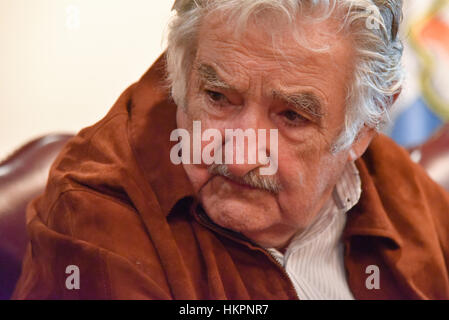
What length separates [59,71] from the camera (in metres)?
1.35

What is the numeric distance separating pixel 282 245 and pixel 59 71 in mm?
678

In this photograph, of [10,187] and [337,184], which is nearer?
[10,187]

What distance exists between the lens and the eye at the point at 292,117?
1.29 m

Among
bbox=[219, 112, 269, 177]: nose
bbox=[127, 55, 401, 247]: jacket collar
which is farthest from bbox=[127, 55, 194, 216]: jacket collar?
bbox=[219, 112, 269, 177]: nose

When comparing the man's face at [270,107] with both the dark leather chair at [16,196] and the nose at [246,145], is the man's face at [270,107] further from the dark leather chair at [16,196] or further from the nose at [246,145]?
the dark leather chair at [16,196]

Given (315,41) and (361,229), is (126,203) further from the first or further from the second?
(361,229)

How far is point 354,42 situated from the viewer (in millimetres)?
1271

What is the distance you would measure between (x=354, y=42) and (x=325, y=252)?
1.87 feet

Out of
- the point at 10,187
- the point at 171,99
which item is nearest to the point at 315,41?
the point at 171,99

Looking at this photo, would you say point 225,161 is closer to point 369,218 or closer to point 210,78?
point 210,78

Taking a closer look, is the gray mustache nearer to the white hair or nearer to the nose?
the nose

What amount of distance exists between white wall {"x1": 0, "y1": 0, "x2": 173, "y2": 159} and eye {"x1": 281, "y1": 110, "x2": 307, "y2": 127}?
36cm

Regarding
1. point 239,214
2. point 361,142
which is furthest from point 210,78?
point 361,142

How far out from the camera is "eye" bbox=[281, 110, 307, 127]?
1292 millimetres
